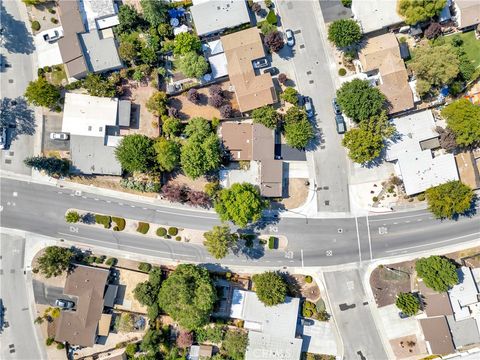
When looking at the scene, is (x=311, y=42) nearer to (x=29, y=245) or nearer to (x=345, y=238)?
(x=345, y=238)

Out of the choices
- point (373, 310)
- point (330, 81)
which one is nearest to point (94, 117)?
point (330, 81)

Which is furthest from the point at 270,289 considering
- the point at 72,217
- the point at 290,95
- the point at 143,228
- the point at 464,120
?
the point at 464,120

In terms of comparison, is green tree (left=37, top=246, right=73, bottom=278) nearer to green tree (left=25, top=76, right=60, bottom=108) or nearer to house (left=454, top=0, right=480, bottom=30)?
green tree (left=25, top=76, right=60, bottom=108)

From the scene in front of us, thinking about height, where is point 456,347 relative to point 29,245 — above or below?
below

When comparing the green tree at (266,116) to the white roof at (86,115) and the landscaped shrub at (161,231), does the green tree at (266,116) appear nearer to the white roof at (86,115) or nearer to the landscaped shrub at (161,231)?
the white roof at (86,115)

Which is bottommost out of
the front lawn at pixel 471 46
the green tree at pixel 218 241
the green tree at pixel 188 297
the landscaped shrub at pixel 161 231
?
the green tree at pixel 188 297

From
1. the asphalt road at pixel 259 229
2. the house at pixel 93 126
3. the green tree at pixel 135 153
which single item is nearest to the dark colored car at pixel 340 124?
the asphalt road at pixel 259 229

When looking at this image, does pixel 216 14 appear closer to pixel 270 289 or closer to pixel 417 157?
pixel 417 157

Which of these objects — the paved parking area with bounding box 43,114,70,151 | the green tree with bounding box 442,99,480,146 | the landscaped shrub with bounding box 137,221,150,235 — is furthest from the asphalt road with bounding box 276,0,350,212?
the paved parking area with bounding box 43,114,70,151
